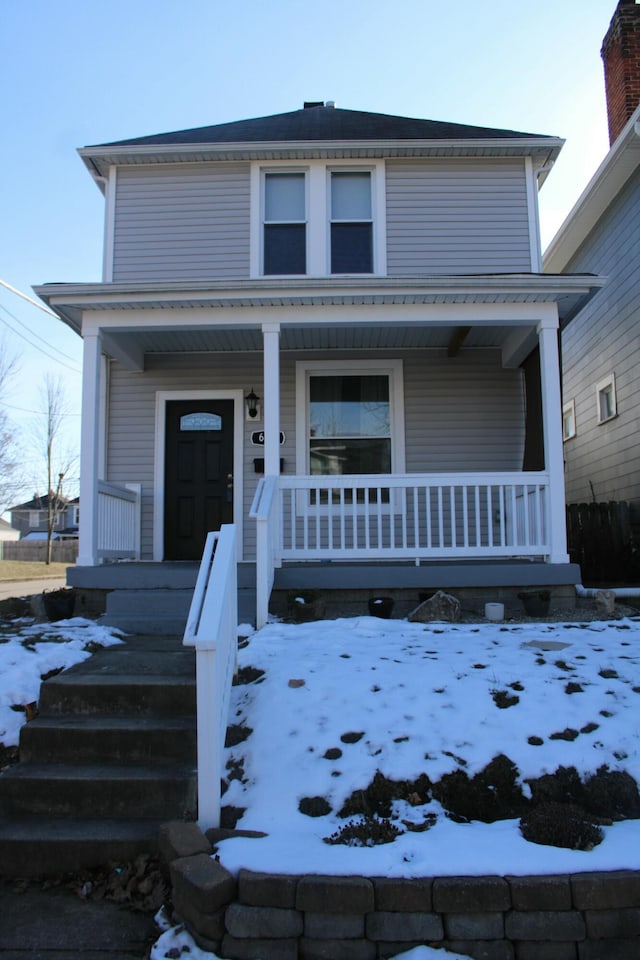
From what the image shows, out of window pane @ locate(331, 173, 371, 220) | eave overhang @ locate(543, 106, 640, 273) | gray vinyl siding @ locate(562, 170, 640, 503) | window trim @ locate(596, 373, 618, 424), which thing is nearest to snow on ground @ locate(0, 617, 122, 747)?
window pane @ locate(331, 173, 371, 220)

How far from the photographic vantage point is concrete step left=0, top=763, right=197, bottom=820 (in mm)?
2953

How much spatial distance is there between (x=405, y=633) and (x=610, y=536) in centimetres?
482

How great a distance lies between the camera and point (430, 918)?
7.25ft

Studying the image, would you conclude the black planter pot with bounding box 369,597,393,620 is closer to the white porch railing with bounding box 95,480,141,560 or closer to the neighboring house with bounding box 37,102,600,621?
the neighboring house with bounding box 37,102,600,621

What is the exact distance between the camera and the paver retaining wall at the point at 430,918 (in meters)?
2.18

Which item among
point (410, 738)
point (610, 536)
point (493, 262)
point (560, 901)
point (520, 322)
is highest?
point (493, 262)

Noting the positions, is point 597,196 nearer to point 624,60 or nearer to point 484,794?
point 624,60

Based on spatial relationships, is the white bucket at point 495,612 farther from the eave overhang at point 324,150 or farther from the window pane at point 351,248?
the eave overhang at point 324,150

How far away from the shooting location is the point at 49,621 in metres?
5.94

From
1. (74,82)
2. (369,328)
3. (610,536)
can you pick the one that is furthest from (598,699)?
(74,82)

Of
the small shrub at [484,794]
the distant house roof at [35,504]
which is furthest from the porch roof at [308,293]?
the distant house roof at [35,504]

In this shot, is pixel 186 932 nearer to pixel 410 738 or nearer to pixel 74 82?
pixel 410 738

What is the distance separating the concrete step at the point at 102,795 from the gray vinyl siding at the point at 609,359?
7521mm

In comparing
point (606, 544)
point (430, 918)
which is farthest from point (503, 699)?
point (606, 544)
